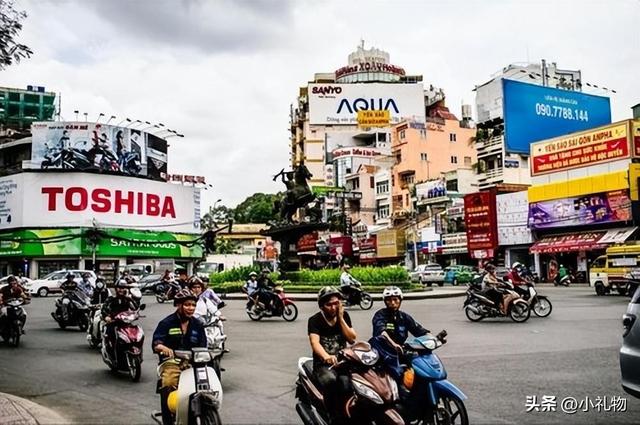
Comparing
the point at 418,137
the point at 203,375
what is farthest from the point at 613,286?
the point at 418,137

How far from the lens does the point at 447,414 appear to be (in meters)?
5.64

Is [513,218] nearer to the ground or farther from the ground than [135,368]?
farther from the ground

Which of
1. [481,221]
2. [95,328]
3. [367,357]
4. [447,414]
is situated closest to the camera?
[367,357]

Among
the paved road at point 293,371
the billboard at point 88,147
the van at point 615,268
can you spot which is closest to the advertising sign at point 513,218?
the van at point 615,268

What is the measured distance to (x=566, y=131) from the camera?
4225 centimetres

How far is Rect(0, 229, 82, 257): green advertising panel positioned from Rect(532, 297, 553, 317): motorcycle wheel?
1862 inches

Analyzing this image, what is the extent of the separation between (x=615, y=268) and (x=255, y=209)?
9795 centimetres

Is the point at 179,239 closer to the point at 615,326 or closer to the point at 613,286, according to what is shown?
the point at 613,286

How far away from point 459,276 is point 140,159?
36.0m

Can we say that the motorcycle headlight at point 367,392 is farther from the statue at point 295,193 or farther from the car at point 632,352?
the statue at point 295,193

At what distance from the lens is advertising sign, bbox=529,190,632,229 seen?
3850cm

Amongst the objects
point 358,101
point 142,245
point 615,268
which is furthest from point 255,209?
point 615,268

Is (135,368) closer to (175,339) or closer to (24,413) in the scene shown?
(24,413)

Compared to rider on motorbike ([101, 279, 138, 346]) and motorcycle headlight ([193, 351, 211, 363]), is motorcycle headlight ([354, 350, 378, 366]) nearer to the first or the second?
motorcycle headlight ([193, 351, 211, 363])
